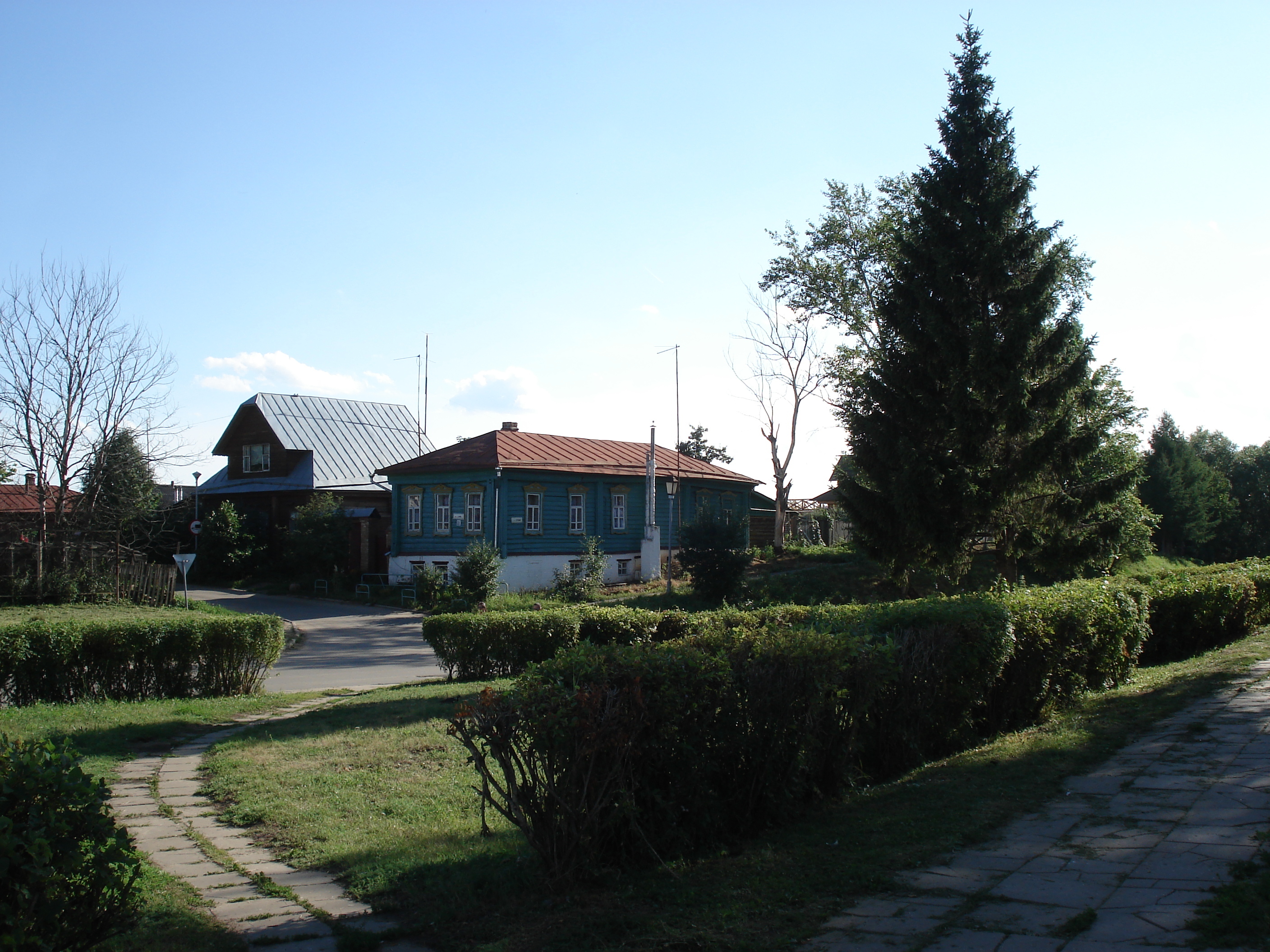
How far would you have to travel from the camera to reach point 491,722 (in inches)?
174

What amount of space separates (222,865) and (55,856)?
103 inches

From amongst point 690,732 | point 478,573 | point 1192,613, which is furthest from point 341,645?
point 690,732

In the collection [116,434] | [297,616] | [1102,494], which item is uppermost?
[116,434]

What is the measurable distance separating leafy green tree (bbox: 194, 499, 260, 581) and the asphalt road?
6.73ft

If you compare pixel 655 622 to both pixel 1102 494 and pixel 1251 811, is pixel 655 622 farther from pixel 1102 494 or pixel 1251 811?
pixel 1102 494

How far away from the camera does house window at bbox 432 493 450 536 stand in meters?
32.0

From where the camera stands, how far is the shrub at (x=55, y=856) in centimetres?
284

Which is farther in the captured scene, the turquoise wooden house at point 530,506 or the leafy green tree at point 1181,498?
the leafy green tree at point 1181,498

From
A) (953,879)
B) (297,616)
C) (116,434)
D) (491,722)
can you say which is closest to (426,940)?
(491,722)

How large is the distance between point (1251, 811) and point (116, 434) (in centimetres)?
2907

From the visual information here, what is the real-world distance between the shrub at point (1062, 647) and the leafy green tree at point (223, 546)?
32415 millimetres

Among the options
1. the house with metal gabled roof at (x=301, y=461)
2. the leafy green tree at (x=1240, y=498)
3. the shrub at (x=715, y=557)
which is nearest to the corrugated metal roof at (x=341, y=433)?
the house with metal gabled roof at (x=301, y=461)

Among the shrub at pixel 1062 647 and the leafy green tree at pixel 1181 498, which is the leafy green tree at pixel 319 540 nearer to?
the shrub at pixel 1062 647

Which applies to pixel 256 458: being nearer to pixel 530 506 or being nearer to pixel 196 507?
pixel 196 507
